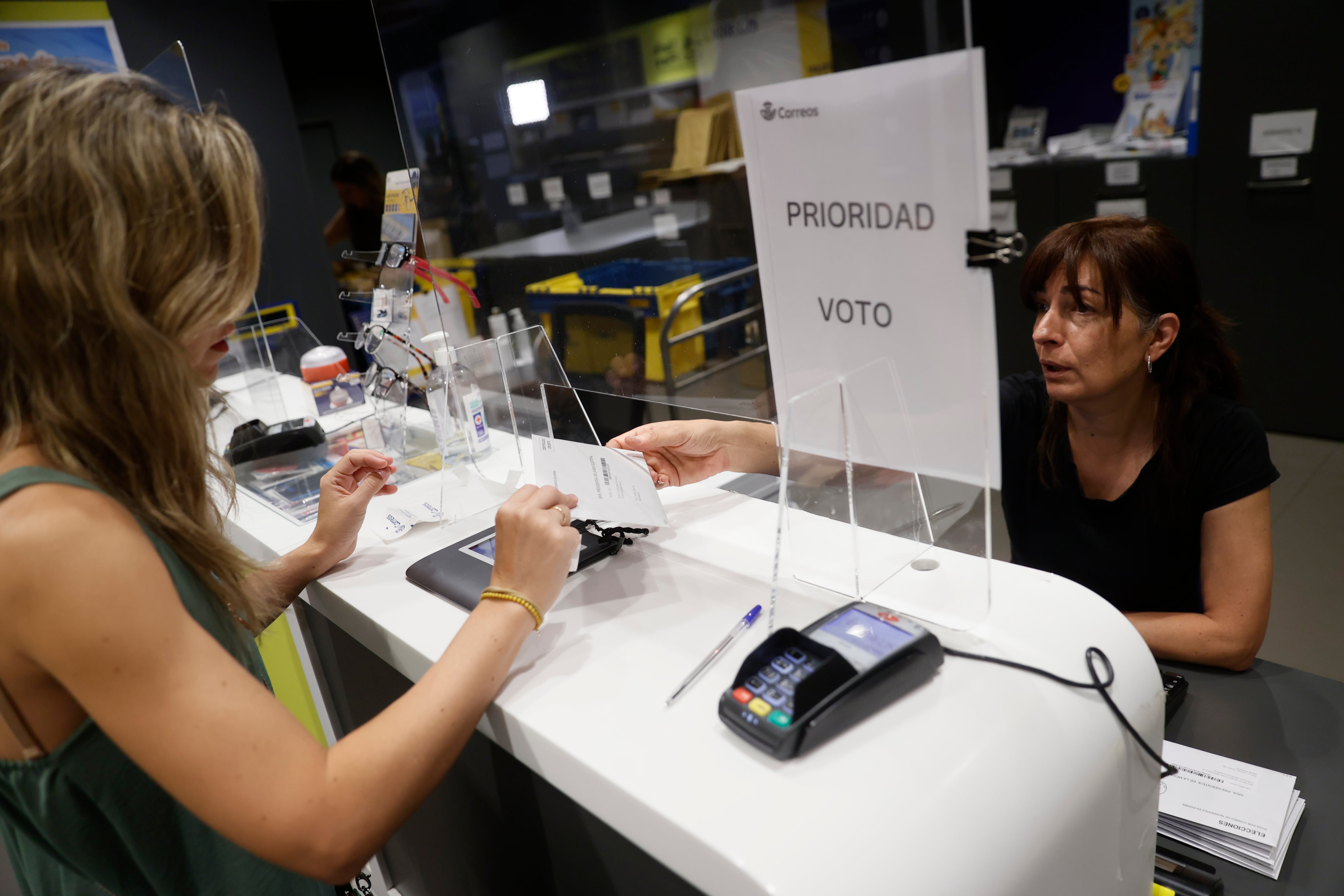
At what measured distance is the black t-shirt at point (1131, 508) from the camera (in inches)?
57.4

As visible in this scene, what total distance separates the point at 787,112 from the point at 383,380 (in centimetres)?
124

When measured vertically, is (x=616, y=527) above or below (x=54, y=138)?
below

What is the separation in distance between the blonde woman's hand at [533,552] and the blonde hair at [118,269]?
293 millimetres

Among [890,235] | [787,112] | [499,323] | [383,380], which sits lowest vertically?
[383,380]

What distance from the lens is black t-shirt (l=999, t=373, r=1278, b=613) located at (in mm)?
1459

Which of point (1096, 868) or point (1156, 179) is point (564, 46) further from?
point (1156, 179)

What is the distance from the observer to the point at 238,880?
2.96 ft

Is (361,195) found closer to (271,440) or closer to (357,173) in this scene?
(357,173)

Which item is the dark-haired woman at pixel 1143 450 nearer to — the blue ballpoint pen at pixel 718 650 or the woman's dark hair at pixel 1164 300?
the woman's dark hair at pixel 1164 300

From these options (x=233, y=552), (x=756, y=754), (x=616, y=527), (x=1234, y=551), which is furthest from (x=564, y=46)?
(x=1234, y=551)

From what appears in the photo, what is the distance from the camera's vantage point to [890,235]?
75 centimetres

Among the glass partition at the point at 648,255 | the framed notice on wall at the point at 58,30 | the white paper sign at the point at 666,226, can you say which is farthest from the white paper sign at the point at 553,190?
the framed notice on wall at the point at 58,30

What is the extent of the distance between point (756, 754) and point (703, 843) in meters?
0.10

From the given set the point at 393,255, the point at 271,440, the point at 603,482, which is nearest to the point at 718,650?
the point at 603,482
